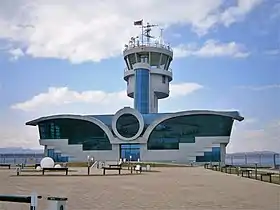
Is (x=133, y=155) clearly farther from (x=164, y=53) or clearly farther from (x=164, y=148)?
(x=164, y=53)

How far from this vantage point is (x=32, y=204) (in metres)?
4.06

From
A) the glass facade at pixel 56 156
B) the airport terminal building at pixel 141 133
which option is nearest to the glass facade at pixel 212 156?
the airport terminal building at pixel 141 133

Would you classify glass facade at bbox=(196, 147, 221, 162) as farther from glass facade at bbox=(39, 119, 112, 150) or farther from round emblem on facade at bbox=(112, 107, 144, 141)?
glass facade at bbox=(39, 119, 112, 150)

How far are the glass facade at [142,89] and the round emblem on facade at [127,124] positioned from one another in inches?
255

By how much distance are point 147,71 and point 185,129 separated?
1278 centimetres

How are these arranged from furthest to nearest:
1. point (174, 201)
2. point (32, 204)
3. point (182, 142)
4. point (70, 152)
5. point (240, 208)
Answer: point (70, 152)
point (182, 142)
point (174, 201)
point (240, 208)
point (32, 204)

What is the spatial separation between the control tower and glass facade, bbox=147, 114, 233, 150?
7.51 meters

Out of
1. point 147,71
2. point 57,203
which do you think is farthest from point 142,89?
point 57,203

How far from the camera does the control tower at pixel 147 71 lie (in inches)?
2822

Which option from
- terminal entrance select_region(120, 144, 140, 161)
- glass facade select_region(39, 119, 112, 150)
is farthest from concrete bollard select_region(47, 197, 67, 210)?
glass facade select_region(39, 119, 112, 150)

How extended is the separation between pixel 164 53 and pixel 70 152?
77.4 feet

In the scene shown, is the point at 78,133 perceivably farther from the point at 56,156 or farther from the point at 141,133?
the point at 141,133

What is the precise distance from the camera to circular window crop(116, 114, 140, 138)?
65.4 metres

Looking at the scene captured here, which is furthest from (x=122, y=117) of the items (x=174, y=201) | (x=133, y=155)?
(x=174, y=201)
